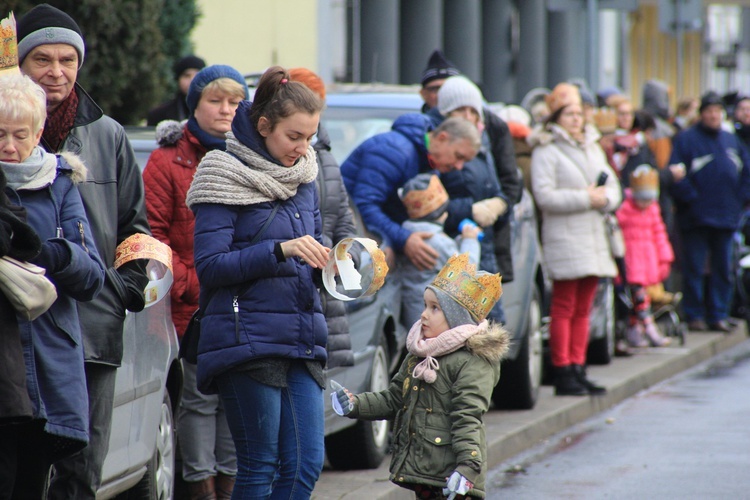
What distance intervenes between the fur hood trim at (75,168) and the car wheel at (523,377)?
5.24 meters

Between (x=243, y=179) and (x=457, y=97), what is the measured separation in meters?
3.36

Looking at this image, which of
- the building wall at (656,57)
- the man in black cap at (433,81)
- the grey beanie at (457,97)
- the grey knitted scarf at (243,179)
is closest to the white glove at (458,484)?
the grey knitted scarf at (243,179)

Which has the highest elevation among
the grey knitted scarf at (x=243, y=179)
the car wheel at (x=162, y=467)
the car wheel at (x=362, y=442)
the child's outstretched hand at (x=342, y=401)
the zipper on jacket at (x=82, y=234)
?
the grey knitted scarf at (x=243, y=179)

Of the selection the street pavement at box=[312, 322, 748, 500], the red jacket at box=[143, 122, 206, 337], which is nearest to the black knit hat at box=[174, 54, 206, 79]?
the street pavement at box=[312, 322, 748, 500]

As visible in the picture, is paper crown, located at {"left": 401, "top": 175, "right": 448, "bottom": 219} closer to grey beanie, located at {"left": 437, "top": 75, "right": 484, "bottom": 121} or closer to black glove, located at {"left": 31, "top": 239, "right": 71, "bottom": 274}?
grey beanie, located at {"left": 437, "top": 75, "right": 484, "bottom": 121}

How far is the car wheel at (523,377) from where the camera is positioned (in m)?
9.41

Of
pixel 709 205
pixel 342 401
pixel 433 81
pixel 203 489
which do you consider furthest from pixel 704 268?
pixel 342 401

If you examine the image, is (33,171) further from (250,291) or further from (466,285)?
(466,285)

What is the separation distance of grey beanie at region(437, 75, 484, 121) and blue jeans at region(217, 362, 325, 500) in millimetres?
3341

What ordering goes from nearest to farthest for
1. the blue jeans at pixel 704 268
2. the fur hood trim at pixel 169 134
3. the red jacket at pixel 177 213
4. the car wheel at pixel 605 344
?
the red jacket at pixel 177 213
the fur hood trim at pixel 169 134
the car wheel at pixel 605 344
the blue jeans at pixel 704 268

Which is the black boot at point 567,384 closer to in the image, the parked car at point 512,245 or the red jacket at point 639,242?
the parked car at point 512,245

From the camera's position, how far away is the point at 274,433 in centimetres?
493

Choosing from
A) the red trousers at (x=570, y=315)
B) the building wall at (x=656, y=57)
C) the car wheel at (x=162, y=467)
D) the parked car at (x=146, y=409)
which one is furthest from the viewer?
the building wall at (x=656, y=57)

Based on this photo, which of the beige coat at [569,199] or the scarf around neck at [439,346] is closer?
the scarf around neck at [439,346]
